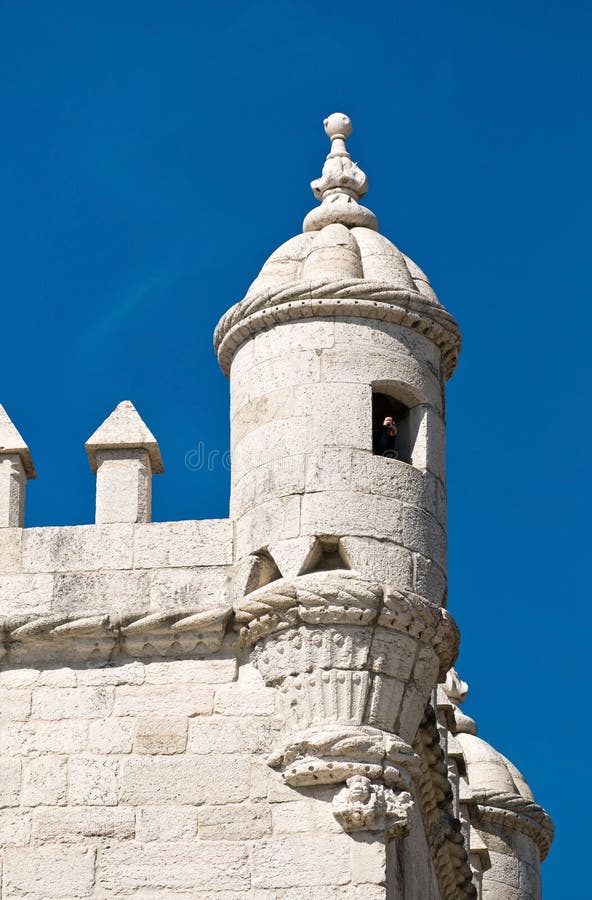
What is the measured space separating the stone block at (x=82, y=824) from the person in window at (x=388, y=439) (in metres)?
3.36

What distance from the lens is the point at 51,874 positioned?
17.1 metres

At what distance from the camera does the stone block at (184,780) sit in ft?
56.4

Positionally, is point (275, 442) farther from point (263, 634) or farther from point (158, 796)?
point (158, 796)

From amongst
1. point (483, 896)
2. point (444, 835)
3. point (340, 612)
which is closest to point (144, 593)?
point (340, 612)

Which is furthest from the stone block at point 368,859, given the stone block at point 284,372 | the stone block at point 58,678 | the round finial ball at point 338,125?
the round finial ball at point 338,125

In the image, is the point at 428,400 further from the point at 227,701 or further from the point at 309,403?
the point at 227,701

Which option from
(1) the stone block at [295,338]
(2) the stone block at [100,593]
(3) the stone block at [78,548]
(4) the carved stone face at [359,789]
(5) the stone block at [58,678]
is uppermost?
(1) the stone block at [295,338]

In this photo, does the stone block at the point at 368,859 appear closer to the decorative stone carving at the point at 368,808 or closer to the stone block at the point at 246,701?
the decorative stone carving at the point at 368,808

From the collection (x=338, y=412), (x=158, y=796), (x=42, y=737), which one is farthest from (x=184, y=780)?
(x=338, y=412)

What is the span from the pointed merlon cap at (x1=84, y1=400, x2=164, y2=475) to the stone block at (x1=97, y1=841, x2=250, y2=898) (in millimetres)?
3053

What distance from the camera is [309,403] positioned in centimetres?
1805

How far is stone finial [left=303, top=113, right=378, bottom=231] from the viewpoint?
19703 mm

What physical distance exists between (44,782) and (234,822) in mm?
1428

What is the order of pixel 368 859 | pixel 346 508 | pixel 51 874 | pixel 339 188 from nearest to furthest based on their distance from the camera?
pixel 368 859 < pixel 51 874 < pixel 346 508 < pixel 339 188
